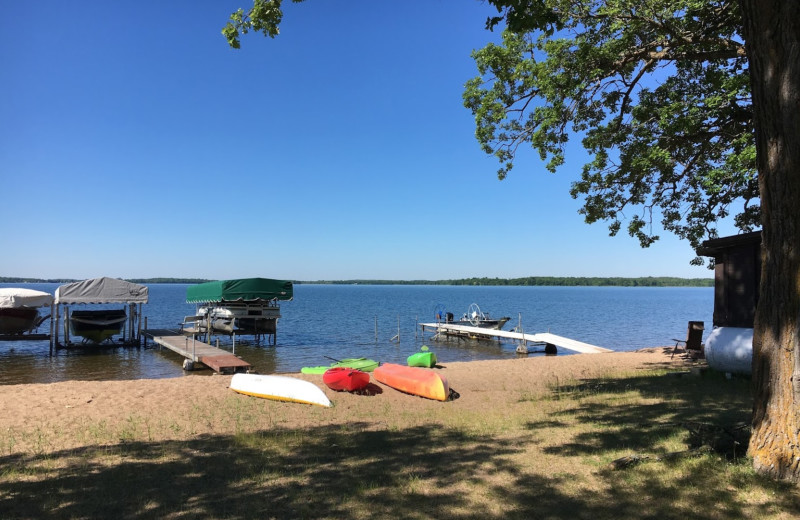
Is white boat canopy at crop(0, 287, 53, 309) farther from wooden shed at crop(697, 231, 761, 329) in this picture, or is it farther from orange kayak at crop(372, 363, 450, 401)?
wooden shed at crop(697, 231, 761, 329)

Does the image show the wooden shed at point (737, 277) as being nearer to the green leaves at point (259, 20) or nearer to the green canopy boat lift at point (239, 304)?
the green leaves at point (259, 20)

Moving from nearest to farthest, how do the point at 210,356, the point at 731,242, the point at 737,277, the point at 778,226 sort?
the point at 778,226, the point at 731,242, the point at 737,277, the point at 210,356

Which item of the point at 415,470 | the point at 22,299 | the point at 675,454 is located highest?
the point at 22,299

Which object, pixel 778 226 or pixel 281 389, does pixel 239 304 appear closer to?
pixel 281 389

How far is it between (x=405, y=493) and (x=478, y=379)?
412 inches

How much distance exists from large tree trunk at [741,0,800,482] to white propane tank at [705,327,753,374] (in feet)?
22.6

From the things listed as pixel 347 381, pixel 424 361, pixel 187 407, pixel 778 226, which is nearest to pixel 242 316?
pixel 424 361

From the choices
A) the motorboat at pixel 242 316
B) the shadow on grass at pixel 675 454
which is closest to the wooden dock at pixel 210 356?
the motorboat at pixel 242 316

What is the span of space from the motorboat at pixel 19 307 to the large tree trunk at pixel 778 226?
28.4 meters

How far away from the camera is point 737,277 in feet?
38.9

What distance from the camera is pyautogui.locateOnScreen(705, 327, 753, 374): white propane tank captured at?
11.0 metres

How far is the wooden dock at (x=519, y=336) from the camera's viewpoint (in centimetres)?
2584

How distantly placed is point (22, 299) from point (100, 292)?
3187 millimetres

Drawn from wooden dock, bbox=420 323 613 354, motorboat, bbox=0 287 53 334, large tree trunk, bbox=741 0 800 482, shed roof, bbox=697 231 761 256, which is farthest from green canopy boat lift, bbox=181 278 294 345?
large tree trunk, bbox=741 0 800 482
